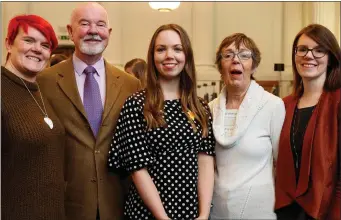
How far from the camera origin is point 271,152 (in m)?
2.43

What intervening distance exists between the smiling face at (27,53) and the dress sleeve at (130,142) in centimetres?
46

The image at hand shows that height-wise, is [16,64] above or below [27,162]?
above

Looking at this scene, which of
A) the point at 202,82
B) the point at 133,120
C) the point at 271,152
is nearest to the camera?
the point at 133,120

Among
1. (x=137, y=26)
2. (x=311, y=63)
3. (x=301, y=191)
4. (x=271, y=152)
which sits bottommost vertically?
(x=301, y=191)

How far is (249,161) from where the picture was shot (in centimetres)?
236

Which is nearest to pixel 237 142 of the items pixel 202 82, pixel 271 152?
pixel 271 152

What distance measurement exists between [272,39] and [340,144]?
5.71 meters

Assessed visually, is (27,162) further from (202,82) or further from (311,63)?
(202,82)

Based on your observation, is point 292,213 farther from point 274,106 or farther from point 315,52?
point 315,52

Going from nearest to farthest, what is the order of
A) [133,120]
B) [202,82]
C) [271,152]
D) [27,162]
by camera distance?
[27,162]
[133,120]
[271,152]
[202,82]

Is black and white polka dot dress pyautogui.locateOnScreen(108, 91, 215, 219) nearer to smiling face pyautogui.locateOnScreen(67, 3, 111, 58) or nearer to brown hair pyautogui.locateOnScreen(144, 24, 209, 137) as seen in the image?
brown hair pyautogui.locateOnScreen(144, 24, 209, 137)

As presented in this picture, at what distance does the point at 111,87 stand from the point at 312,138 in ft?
3.42

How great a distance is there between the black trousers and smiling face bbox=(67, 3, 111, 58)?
1.22 meters

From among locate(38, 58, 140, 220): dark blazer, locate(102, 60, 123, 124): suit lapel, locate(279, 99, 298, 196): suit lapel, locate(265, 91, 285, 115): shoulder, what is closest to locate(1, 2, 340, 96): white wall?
locate(102, 60, 123, 124): suit lapel
